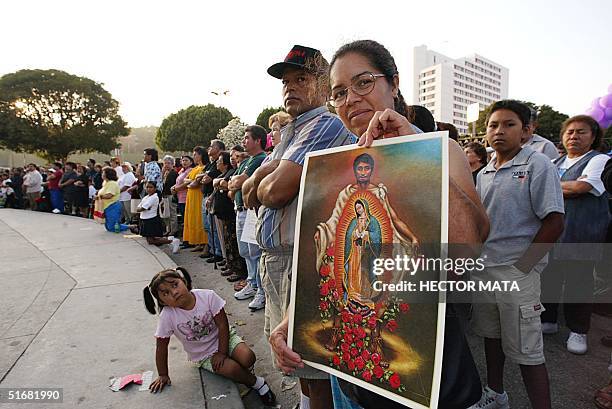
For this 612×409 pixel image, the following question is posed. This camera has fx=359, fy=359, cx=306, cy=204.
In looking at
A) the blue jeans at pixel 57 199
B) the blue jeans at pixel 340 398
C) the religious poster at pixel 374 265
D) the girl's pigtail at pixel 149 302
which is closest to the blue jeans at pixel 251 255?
the girl's pigtail at pixel 149 302

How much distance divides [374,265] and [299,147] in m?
0.82

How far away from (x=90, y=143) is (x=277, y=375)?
3775cm

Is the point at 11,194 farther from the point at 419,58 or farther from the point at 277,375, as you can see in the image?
the point at 419,58

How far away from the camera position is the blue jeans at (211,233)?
598 cm

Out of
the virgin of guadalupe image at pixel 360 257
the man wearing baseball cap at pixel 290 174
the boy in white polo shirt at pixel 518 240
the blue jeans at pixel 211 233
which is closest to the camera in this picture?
the virgin of guadalupe image at pixel 360 257

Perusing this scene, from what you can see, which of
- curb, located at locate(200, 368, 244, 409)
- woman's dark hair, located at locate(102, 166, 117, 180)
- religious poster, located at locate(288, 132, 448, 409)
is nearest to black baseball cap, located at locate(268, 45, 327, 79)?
religious poster, located at locate(288, 132, 448, 409)

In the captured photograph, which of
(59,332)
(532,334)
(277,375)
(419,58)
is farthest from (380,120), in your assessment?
(419,58)

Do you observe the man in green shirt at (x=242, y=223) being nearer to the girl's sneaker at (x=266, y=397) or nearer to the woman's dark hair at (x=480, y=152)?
the girl's sneaker at (x=266, y=397)

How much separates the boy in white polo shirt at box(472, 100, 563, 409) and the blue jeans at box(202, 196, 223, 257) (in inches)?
181

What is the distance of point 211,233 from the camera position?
6.13 meters

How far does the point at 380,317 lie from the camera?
0.83 m

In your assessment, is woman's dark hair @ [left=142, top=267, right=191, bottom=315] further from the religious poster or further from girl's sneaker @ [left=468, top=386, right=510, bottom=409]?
girl's sneaker @ [left=468, top=386, right=510, bottom=409]

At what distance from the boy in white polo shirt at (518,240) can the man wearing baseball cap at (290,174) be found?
97cm

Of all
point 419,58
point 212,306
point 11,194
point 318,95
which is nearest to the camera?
point 318,95
